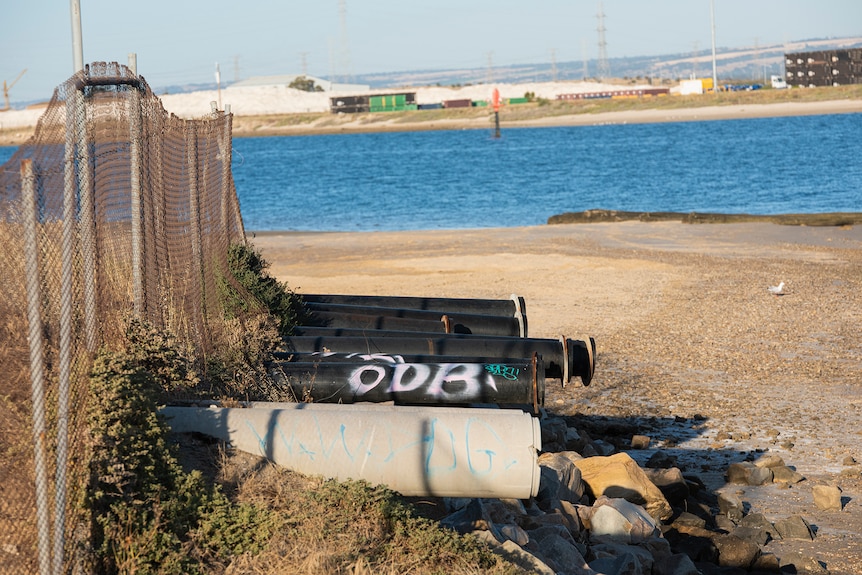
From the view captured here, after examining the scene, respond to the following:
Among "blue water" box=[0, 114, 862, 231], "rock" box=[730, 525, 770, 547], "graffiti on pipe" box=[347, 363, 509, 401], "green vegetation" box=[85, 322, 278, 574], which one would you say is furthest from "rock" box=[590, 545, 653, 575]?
"blue water" box=[0, 114, 862, 231]

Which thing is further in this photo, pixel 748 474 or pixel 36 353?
pixel 748 474

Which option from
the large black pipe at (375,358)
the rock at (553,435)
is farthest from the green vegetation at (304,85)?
the large black pipe at (375,358)

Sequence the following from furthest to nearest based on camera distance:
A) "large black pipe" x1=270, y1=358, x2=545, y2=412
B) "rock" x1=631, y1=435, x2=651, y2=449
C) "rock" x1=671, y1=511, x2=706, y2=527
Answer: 1. "rock" x1=631, y1=435, x2=651, y2=449
2. "large black pipe" x1=270, y1=358, x2=545, y2=412
3. "rock" x1=671, y1=511, x2=706, y2=527

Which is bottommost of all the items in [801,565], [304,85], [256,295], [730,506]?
[801,565]

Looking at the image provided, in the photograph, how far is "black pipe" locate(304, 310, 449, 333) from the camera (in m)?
10.6

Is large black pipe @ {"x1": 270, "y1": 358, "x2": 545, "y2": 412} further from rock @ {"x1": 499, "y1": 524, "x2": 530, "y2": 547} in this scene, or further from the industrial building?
the industrial building

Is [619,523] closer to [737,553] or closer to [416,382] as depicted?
[737,553]

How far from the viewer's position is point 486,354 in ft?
30.6

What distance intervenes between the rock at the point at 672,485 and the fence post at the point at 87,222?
4479 millimetres

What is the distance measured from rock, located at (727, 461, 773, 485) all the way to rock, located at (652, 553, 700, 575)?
6.92ft

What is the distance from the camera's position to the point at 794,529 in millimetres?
7973

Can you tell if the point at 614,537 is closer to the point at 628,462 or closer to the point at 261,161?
the point at 628,462

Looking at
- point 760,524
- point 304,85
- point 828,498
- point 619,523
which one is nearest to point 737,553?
point 760,524

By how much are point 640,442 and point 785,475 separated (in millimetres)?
1486
